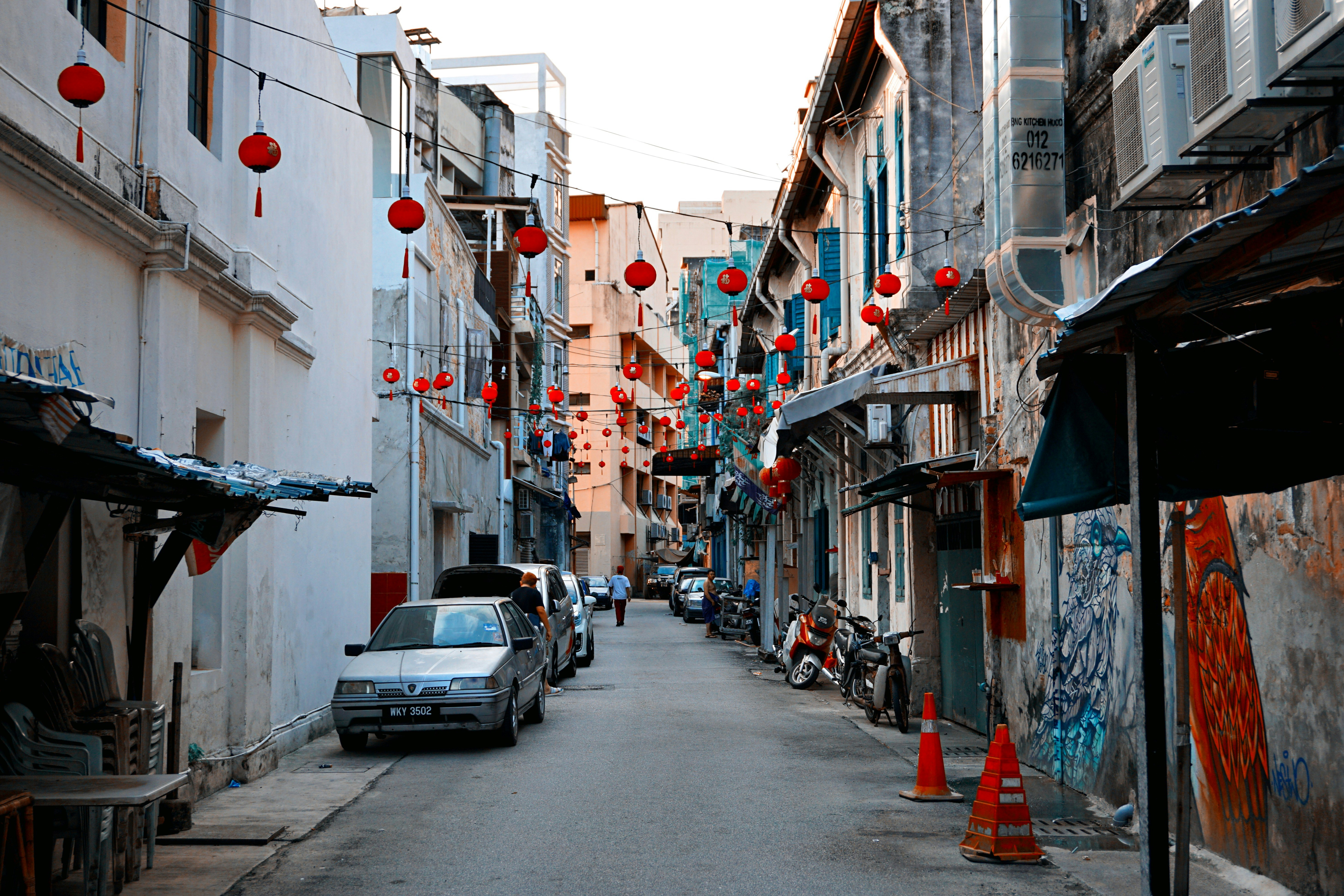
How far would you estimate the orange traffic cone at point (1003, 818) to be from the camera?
7.74 m

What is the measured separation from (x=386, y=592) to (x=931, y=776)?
47.9ft

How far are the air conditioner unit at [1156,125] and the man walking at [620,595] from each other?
111 feet

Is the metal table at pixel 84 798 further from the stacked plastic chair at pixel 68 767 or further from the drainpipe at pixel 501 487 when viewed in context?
the drainpipe at pixel 501 487

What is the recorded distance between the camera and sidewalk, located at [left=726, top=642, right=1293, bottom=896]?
6.95 meters

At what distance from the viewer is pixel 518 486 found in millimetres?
40281

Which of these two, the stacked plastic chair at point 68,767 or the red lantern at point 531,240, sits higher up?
the red lantern at point 531,240

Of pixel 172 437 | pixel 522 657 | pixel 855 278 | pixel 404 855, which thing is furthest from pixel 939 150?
pixel 404 855

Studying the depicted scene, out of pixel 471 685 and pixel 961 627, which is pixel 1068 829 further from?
pixel 471 685

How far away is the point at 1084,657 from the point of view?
32.9 feet

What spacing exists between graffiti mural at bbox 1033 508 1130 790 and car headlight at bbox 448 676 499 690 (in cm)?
558

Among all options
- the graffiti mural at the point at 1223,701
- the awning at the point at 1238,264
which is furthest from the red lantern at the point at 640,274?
the awning at the point at 1238,264

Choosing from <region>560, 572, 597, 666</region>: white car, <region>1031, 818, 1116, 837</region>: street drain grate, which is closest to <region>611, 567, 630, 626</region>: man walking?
<region>560, 572, 597, 666</region>: white car

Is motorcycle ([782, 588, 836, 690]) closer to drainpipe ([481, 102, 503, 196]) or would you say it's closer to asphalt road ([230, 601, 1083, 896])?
asphalt road ([230, 601, 1083, 896])

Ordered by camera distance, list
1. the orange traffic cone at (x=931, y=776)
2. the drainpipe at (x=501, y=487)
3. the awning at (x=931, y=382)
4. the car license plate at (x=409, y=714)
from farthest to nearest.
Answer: the drainpipe at (x=501, y=487) → the awning at (x=931, y=382) → the car license plate at (x=409, y=714) → the orange traffic cone at (x=931, y=776)
